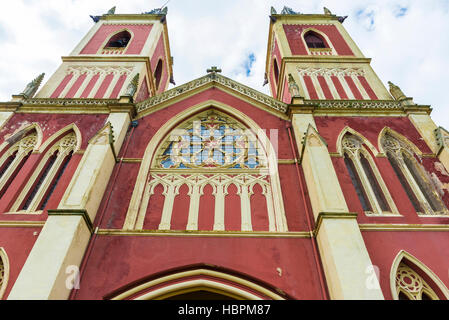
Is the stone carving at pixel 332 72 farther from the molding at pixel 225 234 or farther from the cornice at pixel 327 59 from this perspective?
the molding at pixel 225 234

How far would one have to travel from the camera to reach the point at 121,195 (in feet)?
27.9

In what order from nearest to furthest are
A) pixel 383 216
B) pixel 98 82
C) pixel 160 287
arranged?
pixel 160 287 < pixel 383 216 < pixel 98 82

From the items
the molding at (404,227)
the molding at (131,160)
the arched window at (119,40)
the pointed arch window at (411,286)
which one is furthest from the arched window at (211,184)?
the arched window at (119,40)

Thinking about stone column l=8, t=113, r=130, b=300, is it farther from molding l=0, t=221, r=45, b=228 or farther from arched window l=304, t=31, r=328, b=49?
arched window l=304, t=31, r=328, b=49

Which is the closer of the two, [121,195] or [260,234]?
[260,234]

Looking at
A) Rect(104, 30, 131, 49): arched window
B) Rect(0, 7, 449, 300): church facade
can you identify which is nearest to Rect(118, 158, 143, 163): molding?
Rect(0, 7, 449, 300): church facade

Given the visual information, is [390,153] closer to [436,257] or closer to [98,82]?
[436,257]

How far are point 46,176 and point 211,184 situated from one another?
4.92 m

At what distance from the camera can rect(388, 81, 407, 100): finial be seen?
11.8 m

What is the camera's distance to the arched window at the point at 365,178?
8383mm

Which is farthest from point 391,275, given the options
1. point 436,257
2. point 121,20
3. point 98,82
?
point 121,20

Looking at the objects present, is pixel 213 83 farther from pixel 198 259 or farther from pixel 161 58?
pixel 161 58

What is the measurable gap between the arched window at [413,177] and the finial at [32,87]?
12.9m
